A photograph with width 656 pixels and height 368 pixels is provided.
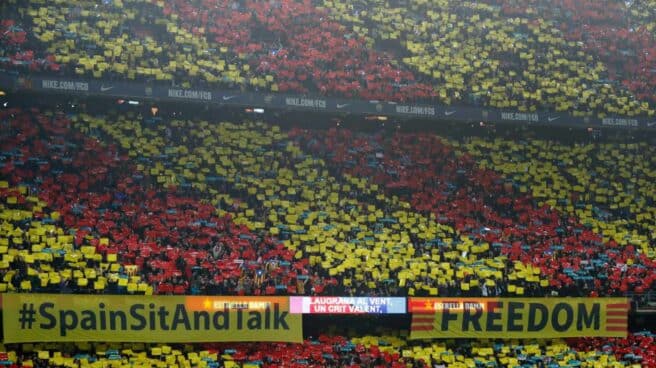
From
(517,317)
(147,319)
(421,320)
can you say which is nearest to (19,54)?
(147,319)

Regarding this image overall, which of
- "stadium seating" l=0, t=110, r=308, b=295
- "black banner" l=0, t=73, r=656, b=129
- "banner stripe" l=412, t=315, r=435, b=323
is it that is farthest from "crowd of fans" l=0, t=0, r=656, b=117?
"banner stripe" l=412, t=315, r=435, b=323

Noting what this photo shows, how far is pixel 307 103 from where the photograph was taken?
3931 centimetres

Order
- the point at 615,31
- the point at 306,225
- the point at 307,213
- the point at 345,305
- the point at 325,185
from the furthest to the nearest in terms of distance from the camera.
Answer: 1. the point at 615,31
2. the point at 325,185
3. the point at 307,213
4. the point at 306,225
5. the point at 345,305

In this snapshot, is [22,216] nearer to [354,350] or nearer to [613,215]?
[354,350]

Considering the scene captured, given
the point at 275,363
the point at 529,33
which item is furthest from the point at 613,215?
the point at 275,363

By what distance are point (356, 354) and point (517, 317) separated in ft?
17.4

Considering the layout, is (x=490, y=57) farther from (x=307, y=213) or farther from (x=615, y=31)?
(x=307, y=213)

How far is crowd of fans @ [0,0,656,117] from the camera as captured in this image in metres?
37.9

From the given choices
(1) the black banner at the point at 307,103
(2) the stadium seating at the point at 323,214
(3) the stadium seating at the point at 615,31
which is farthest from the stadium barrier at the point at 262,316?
(3) the stadium seating at the point at 615,31

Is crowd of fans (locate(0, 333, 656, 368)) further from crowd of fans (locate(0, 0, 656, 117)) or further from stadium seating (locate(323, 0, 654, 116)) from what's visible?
stadium seating (locate(323, 0, 654, 116))

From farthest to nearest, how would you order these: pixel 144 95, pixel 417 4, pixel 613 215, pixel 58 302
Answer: pixel 417 4 → pixel 613 215 → pixel 144 95 → pixel 58 302

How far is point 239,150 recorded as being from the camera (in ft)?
131

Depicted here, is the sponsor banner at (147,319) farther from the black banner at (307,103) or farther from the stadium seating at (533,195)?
the black banner at (307,103)

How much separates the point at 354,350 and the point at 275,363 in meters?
2.59
